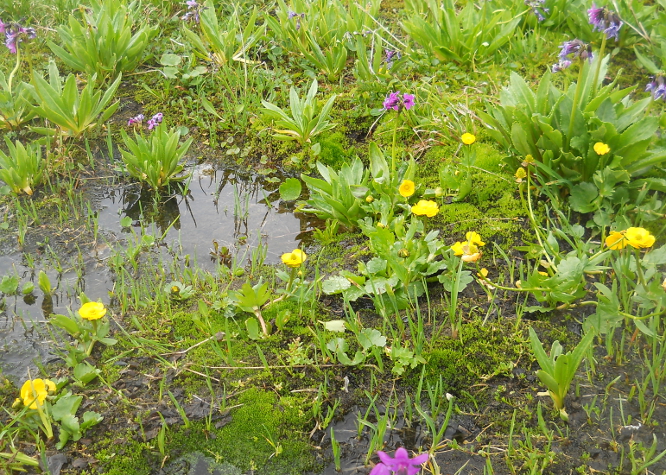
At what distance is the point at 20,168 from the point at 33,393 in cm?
172

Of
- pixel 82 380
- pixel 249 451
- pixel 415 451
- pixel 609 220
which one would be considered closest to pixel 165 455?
pixel 249 451

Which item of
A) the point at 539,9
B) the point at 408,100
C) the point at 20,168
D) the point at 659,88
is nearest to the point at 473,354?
the point at 408,100

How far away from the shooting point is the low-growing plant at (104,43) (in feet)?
13.1

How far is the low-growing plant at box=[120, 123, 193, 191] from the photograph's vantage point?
10.8 ft

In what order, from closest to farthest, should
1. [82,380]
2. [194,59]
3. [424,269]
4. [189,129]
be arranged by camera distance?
[82,380] → [424,269] → [189,129] → [194,59]

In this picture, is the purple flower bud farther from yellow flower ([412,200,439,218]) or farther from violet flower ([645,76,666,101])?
yellow flower ([412,200,439,218])

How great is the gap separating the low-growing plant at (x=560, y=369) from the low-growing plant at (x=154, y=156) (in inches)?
91.4

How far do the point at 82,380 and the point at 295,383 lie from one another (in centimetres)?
83

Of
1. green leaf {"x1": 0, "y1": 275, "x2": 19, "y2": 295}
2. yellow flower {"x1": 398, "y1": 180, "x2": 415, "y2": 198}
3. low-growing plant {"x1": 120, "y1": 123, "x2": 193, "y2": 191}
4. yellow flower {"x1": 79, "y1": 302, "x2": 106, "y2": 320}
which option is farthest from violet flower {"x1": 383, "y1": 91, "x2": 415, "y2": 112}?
green leaf {"x1": 0, "y1": 275, "x2": 19, "y2": 295}

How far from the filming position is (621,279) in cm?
224

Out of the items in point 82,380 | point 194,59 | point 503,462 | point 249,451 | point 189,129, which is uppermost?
point 194,59

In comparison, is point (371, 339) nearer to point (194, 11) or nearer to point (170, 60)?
point (170, 60)

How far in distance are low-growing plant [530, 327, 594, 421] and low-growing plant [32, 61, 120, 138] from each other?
3042 mm

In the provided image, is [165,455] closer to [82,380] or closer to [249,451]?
[249,451]
